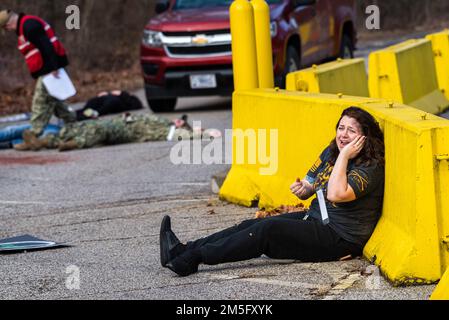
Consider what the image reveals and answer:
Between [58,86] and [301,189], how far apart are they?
324 inches

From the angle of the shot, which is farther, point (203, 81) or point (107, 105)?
point (107, 105)

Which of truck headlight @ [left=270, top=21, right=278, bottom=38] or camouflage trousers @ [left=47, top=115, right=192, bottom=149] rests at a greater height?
truck headlight @ [left=270, top=21, right=278, bottom=38]

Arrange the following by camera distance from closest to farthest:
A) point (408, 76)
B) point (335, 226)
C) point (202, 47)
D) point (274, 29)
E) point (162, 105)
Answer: point (335, 226), point (408, 76), point (274, 29), point (202, 47), point (162, 105)

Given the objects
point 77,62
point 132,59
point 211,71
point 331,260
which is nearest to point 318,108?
point 331,260

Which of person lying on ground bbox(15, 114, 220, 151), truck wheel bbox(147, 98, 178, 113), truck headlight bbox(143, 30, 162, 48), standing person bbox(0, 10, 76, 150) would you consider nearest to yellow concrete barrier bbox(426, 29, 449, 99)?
person lying on ground bbox(15, 114, 220, 151)

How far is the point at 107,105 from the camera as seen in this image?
18.0 meters

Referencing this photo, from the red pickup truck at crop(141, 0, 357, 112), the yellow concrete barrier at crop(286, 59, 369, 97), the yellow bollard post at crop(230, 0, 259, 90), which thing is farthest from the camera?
the red pickup truck at crop(141, 0, 357, 112)

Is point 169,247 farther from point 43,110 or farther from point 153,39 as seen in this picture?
point 153,39

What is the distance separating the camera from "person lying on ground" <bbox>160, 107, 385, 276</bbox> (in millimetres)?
7141

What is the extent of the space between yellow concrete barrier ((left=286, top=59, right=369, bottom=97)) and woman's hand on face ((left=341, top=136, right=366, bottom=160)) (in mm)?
3599

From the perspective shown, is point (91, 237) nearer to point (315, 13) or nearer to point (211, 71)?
point (211, 71)

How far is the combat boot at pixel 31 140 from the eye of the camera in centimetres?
1480

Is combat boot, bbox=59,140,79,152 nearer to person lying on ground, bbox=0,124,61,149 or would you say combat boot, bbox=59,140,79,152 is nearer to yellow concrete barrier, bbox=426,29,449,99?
person lying on ground, bbox=0,124,61,149

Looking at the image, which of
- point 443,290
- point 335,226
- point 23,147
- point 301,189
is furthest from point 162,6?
point 443,290
